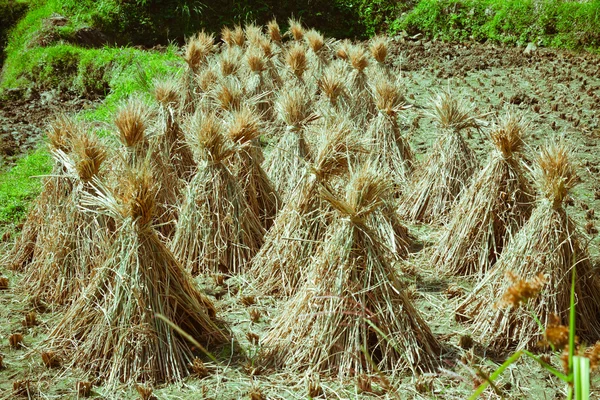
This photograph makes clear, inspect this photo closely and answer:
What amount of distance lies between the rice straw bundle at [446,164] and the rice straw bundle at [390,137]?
59cm

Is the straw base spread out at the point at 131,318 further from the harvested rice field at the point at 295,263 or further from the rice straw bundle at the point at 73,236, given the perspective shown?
the rice straw bundle at the point at 73,236

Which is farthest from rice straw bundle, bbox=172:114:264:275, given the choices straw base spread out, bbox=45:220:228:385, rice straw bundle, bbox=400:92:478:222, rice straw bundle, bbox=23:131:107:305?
rice straw bundle, bbox=400:92:478:222

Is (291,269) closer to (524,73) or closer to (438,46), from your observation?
(524,73)

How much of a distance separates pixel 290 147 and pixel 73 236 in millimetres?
1979

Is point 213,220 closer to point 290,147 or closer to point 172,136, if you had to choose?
point 290,147

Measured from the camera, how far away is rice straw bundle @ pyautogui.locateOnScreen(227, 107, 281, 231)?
211 inches

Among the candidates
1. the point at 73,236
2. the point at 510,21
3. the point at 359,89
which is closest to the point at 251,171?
the point at 73,236

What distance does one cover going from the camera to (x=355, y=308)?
12.0ft

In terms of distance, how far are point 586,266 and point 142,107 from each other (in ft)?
11.2

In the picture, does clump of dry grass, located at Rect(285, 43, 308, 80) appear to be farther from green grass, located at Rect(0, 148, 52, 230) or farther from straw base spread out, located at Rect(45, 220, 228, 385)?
straw base spread out, located at Rect(45, 220, 228, 385)

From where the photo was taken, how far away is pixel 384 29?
1515 centimetres

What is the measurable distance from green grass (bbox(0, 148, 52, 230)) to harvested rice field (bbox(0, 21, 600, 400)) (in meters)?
0.56

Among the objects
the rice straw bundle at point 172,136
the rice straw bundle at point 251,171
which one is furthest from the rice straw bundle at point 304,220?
the rice straw bundle at point 172,136

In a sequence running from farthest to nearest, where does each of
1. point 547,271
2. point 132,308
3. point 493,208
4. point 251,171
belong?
point 251,171
point 493,208
point 547,271
point 132,308
